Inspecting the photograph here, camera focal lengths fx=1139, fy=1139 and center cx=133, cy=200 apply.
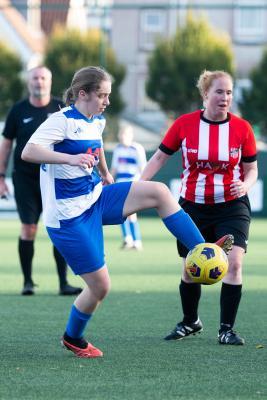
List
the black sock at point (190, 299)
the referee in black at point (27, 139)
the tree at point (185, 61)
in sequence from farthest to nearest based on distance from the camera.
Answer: the tree at point (185, 61)
the referee in black at point (27, 139)
the black sock at point (190, 299)

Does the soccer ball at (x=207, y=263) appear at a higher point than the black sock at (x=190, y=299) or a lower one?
higher

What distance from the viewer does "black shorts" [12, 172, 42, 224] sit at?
10820 millimetres

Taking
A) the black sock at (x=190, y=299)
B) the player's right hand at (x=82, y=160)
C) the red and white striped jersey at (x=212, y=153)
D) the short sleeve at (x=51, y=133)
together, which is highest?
the short sleeve at (x=51, y=133)

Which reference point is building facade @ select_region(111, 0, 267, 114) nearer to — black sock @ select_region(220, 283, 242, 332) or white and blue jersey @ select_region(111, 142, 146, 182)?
white and blue jersey @ select_region(111, 142, 146, 182)

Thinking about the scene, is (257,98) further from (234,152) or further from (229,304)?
(229,304)

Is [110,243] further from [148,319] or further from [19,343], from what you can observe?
[19,343]

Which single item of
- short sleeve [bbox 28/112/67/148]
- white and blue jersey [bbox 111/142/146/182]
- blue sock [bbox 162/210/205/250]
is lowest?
white and blue jersey [bbox 111/142/146/182]

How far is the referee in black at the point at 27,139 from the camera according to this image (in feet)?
35.1

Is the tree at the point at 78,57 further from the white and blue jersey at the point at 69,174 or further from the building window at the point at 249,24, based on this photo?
the white and blue jersey at the point at 69,174

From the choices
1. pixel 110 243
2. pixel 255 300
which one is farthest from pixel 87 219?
→ pixel 110 243

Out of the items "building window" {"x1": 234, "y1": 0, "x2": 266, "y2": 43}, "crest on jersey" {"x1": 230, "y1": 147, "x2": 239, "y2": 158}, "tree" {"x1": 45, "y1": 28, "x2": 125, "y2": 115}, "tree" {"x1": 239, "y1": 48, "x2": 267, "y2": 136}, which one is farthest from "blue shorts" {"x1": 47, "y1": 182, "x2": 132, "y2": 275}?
"building window" {"x1": 234, "y1": 0, "x2": 266, "y2": 43}

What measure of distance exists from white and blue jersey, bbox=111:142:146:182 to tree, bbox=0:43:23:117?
2890 cm

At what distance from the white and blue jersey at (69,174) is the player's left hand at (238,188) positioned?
1.23 meters

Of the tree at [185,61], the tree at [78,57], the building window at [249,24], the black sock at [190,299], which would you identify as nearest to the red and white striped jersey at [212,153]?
the black sock at [190,299]
